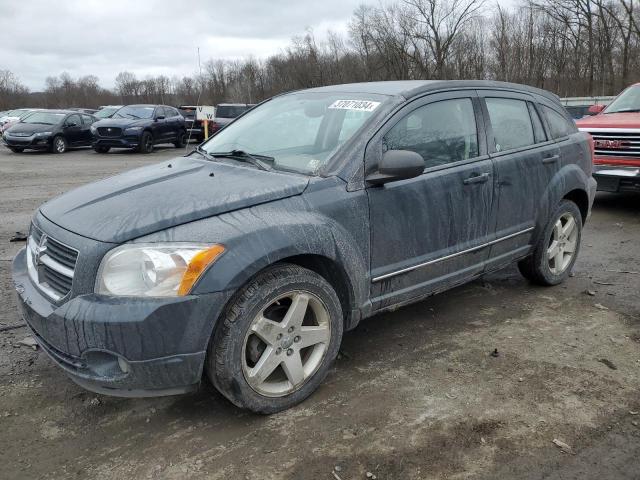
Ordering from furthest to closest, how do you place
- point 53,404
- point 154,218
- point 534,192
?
point 534,192 → point 53,404 → point 154,218

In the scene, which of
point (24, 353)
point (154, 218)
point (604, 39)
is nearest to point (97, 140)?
point (24, 353)

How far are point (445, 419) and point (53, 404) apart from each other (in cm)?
216

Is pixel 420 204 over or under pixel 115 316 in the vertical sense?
over

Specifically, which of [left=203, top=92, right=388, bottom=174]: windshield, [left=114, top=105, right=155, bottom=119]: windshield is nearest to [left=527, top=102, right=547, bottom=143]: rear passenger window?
[left=203, top=92, right=388, bottom=174]: windshield

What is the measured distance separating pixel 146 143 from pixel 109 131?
1267 mm

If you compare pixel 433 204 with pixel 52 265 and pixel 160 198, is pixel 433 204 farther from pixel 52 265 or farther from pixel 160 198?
pixel 52 265

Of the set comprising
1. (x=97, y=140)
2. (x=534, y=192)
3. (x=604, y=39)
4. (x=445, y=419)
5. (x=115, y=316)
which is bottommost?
(x=445, y=419)

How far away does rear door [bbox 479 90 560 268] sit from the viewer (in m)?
4.05

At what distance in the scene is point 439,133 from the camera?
370 cm

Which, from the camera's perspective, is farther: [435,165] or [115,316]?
[435,165]

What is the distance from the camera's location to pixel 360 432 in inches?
109

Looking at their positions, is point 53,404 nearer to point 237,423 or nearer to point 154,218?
point 237,423

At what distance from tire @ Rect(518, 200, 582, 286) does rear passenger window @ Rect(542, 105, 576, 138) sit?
592 mm

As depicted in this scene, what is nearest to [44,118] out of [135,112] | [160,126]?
[135,112]
